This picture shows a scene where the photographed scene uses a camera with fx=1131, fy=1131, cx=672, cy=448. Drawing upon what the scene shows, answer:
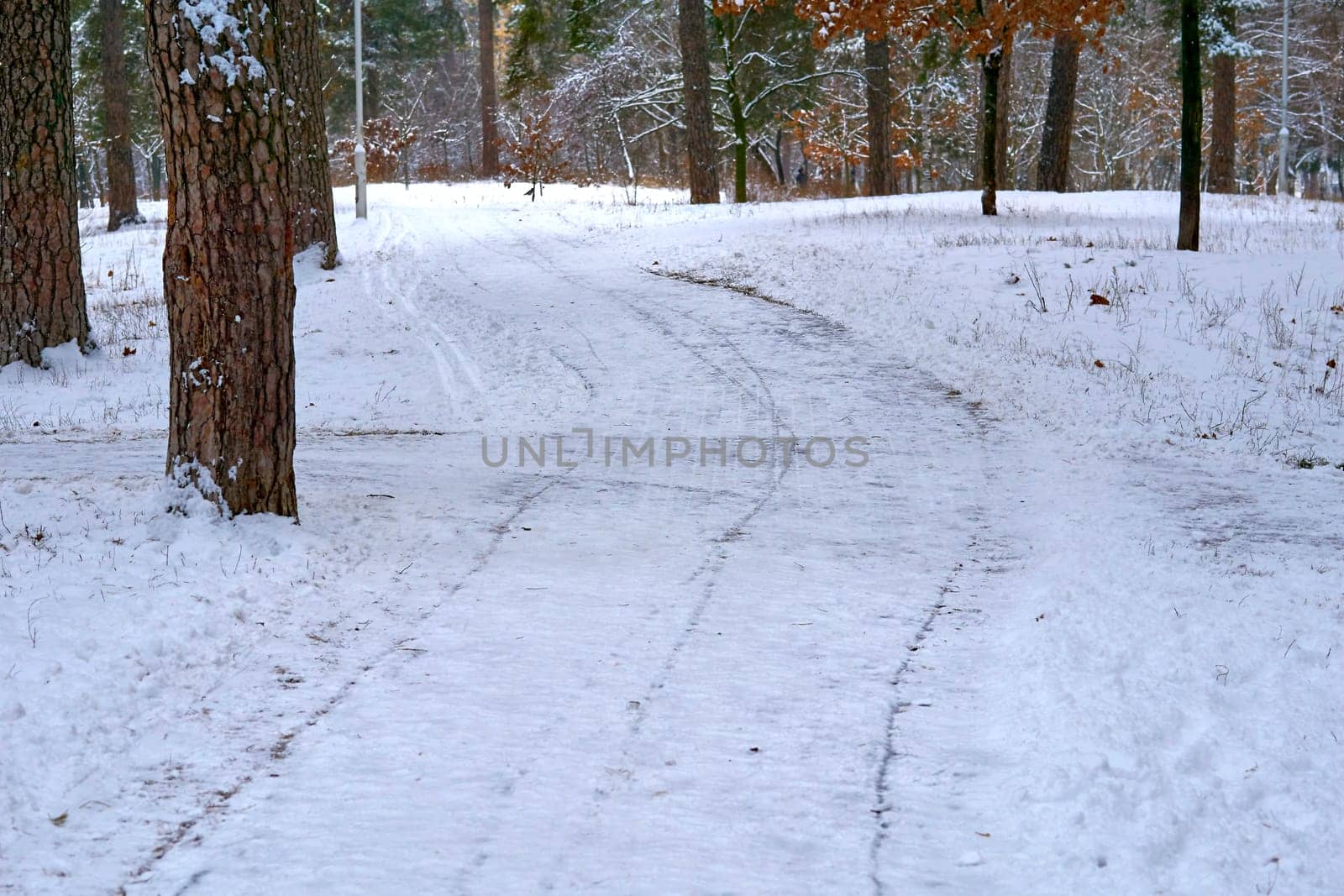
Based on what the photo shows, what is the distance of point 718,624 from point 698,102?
57.0 feet

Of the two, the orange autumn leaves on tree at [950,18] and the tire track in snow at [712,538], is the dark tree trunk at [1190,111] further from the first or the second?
the tire track in snow at [712,538]

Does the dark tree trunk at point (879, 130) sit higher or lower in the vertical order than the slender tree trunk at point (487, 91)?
lower

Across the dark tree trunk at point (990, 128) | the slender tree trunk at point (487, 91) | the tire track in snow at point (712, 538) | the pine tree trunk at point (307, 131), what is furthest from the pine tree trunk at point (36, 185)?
the slender tree trunk at point (487, 91)

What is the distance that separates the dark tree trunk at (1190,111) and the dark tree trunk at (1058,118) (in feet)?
21.6

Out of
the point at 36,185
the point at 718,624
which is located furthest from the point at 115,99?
the point at 718,624

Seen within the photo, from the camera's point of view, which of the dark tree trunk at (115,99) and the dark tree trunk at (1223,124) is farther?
the dark tree trunk at (1223,124)

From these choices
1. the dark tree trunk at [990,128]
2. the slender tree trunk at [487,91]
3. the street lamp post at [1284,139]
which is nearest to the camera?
the dark tree trunk at [990,128]

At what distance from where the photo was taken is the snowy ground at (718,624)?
3188 mm

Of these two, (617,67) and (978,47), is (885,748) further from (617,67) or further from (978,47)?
(617,67)

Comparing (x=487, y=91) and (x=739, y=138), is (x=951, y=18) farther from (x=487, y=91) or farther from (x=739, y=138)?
(x=487, y=91)
